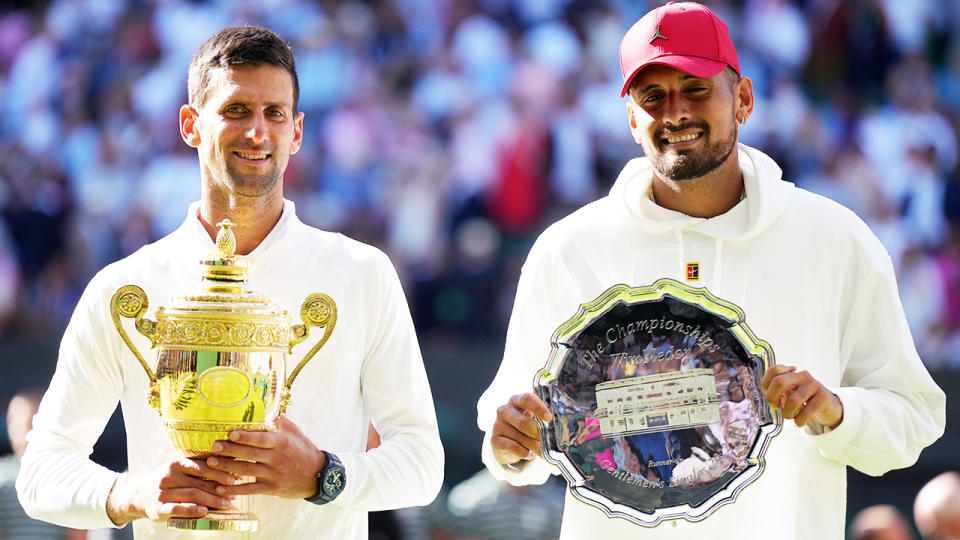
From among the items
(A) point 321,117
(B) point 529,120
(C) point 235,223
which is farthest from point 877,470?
(A) point 321,117

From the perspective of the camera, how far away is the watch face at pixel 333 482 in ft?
9.69

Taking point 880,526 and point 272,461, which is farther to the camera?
point 880,526

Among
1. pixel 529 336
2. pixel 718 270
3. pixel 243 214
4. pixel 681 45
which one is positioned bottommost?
pixel 529 336

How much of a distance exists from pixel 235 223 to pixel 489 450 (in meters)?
0.77

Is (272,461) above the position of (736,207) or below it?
below

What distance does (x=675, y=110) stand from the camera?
3100mm

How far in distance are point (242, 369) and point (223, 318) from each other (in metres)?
0.11

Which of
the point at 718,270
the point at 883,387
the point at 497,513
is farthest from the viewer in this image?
the point at 497,513

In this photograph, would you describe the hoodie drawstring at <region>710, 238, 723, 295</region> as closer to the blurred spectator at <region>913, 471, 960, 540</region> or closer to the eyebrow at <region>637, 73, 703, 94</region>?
the eyebrow at <region>637, 73, 703, 94</region>

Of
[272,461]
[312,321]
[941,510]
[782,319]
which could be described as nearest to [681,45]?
[782,319]

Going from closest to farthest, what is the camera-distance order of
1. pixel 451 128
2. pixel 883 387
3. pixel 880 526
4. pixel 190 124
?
pixel 883 387 < pixel 190 124 < pixel 880 526 < pixel 451 128

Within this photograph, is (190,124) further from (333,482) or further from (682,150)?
(682,150)

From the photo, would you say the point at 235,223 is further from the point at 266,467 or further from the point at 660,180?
the point at 660,180

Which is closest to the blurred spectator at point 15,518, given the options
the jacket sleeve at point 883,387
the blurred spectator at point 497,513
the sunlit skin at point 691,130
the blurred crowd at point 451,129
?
the blurred spectator at point 497,513
